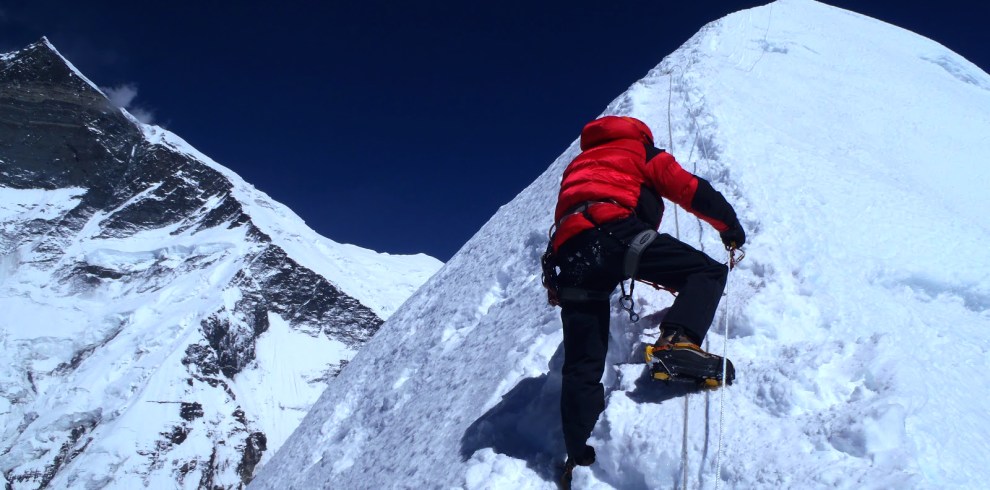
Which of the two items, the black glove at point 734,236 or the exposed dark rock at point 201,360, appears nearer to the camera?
the black glove at point 734,236

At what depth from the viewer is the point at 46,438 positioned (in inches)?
A: 4151

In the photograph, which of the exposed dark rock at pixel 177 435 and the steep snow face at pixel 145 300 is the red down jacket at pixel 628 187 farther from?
the exposed dark rock at pixel 177 435

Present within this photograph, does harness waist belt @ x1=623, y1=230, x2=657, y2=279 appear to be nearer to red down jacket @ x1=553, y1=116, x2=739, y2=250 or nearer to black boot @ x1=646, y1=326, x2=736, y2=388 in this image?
red down jacket @ x1=553, y1=116, x2=739, y2=250

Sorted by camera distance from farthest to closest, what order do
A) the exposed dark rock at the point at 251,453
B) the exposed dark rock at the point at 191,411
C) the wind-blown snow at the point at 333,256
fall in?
the wind-blown snow at the point at 333,256 → the exposed dark rock at the point at 191,411 → the exposed dark rock at the point at 251,453

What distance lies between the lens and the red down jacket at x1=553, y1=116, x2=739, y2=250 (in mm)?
3744

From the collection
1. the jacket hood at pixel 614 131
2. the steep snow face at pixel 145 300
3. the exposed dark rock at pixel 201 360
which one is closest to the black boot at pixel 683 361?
the jacket hood at pixel 614 131

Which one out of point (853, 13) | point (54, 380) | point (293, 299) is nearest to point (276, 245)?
point (293, 299)

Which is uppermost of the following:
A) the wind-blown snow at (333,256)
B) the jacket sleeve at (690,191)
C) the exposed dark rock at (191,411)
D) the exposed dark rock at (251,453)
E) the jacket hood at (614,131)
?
the wind-blown snow at (333,256)

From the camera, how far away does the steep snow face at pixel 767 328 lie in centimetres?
325

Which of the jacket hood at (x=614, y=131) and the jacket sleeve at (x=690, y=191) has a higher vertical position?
the jacket hood at (x=614, y=131)

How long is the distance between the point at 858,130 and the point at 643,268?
5404mm

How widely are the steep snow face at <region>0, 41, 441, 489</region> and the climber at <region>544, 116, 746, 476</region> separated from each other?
115261 millimetres

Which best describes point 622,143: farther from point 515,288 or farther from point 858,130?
point 858,130

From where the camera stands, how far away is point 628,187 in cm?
384
